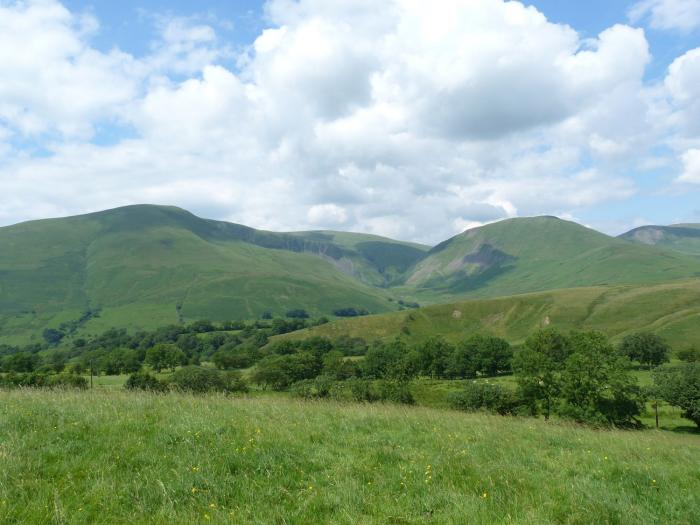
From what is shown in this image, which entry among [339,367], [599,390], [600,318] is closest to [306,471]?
[599,390]

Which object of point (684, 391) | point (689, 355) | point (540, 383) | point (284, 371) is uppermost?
point (540, 383)

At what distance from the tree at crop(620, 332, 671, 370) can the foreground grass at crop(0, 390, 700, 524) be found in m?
127

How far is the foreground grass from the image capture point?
745 centimetres

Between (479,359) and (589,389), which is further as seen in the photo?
(479,359)

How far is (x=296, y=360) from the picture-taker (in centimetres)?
13125

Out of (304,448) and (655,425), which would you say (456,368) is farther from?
(304,448)

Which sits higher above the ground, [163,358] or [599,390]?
[599,390]

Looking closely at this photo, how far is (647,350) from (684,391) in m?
54.5

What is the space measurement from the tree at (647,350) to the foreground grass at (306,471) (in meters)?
127

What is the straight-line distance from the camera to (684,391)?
229 feet

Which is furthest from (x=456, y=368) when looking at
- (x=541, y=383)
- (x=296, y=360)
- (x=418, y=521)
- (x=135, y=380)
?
(x=418, y=521)

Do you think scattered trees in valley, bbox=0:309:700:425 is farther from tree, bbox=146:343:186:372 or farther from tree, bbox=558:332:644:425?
tree, bbox=146:343:186:372

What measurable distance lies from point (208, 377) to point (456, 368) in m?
67.6

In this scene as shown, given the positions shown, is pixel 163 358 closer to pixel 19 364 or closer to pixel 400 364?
pixel 19 364
